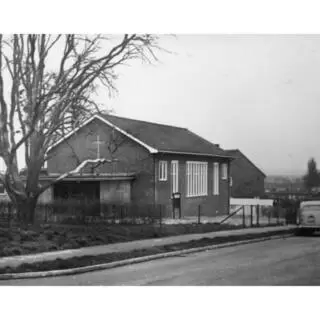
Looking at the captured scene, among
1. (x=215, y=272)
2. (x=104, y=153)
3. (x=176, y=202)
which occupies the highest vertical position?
(x=104, y=153)

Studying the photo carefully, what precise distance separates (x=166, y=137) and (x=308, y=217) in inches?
179

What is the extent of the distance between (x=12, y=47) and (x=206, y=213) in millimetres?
8097

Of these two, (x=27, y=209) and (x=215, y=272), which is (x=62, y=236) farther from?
(x=215, y=272)

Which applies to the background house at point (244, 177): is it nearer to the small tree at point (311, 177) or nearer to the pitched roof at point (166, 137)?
the pitched roof at point (166, 137)

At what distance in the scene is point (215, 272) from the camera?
38.8ft

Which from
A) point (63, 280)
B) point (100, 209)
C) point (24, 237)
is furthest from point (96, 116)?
point (63, 280)

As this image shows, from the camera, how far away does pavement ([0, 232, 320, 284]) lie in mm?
11039

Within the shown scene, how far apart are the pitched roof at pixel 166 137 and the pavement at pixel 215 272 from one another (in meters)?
2.61

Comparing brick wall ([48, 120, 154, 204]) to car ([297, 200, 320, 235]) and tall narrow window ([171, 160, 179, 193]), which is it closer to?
tall narrow window ([171, 160, 179, 193])

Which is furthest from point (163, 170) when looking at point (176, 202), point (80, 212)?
point (80, 212)

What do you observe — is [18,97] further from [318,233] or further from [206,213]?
[318,233]

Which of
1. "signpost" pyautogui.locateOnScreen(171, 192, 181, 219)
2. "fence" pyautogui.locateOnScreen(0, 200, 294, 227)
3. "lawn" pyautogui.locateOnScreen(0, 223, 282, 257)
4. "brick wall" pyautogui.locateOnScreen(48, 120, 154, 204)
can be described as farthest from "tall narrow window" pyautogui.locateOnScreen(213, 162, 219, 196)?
"brick wall" pyautogui.locateOnScreen(48, 120, 154, 204)

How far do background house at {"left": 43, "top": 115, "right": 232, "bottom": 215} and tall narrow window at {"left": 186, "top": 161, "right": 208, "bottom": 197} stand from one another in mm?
29

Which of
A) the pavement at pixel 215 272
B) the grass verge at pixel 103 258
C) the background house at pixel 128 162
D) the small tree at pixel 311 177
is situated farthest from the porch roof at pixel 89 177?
the small tree at pixel 311 177
